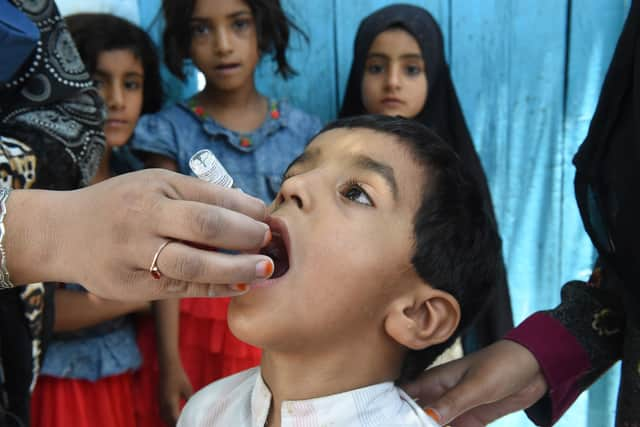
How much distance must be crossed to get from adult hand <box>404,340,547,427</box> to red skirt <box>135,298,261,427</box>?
74cm

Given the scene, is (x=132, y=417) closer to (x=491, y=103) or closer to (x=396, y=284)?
(x=396, y=284)

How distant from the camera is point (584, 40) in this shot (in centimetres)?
181

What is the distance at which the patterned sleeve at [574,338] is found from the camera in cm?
106

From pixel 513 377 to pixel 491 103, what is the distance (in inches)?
46.3

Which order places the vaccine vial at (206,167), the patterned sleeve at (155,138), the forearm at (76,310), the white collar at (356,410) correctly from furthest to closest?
the patterned sleeve at (155,138) < the forearm at (76,310) < the white collar at (356,410) < the vaccine vial at (206,167)

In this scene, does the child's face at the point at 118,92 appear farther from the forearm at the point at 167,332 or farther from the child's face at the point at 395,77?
Result: the child's face at the point at 395,77

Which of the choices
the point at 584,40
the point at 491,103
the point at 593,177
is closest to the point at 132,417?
the point at 593,177

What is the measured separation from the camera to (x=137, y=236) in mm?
631

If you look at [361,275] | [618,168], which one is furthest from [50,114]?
[618,168]

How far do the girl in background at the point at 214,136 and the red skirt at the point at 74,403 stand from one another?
142mm

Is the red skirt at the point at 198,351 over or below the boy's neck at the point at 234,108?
below

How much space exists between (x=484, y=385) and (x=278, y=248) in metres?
0.46

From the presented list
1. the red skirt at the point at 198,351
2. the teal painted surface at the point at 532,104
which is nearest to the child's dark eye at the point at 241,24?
the teal painted surface at the point at 532,104

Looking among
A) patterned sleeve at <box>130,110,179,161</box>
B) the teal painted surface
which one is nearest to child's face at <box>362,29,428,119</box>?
the teal painted surface
